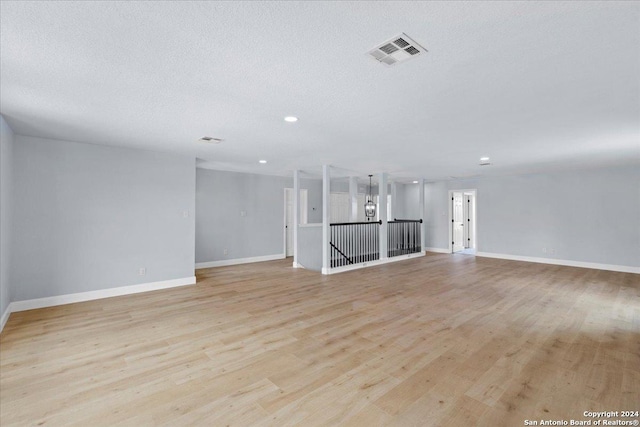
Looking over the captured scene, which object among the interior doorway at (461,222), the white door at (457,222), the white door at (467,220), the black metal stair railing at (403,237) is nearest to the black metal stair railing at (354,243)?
the black metal stair railing at (403,237)

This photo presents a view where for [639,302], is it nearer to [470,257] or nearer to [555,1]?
[470,257]

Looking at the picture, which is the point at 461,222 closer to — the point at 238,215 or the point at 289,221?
the point at 289,221

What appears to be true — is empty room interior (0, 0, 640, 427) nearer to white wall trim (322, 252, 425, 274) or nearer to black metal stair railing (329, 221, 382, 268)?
white wall trim (322, 252, 425, 274)

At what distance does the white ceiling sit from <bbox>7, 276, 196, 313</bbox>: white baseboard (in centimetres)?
242

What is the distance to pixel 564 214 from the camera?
7.77 meters

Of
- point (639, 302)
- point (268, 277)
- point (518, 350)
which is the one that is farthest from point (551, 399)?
point (268, 277)

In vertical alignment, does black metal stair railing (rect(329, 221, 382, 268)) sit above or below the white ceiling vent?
below

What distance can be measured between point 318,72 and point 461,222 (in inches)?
410

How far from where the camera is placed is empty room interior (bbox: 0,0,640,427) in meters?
1.86

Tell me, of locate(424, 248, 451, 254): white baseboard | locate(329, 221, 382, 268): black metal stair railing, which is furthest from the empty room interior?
locate(424, 248, 451, 254): white baseboard

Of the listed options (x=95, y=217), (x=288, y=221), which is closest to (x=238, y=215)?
(x=288, y=221)

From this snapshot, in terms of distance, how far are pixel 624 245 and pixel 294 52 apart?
9.07 meters

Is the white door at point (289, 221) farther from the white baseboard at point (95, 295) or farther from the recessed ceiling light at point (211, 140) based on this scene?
the recessed ceiling light at point (211, 140)

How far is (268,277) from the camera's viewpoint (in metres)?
6.31
